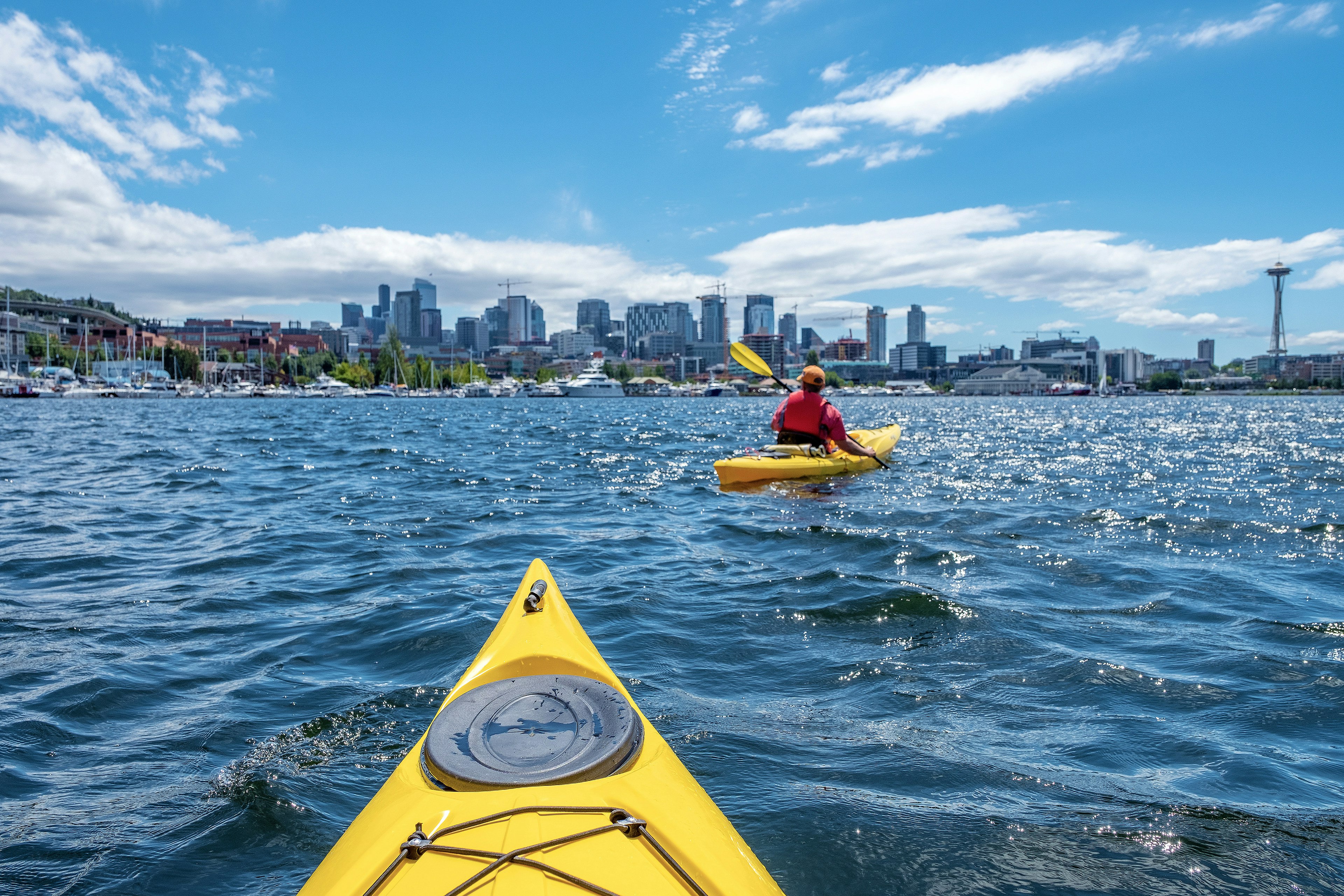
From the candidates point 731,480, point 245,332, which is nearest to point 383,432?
point 731,480

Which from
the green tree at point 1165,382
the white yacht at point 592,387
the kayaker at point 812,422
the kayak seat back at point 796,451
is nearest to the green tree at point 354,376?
the white yacht at point 592,387

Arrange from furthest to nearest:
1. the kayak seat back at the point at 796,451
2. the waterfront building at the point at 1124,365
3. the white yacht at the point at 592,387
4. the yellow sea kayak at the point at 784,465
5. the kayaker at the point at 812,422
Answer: the waterfront building at the point at 1124,365 → the white yacht at the point at 592,387 → the kayaker at the point at 812,422 → the kayak seat back at the point at 796,451 → the yellow sea kayak at the point at 784,465

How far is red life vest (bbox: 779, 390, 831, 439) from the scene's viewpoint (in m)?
12.0

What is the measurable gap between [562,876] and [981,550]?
6.60m

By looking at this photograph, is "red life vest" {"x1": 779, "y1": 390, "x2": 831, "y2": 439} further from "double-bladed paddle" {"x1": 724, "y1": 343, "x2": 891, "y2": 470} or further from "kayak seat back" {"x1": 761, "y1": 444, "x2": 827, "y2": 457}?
"double-bladed paddle" {"x1": 724, "y1": 343, "x2": 891, "y2": 470}

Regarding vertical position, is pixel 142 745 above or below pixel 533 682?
below

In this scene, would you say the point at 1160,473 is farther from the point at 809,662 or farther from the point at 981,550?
the point at 809,662

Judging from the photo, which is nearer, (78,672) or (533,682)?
(533,682)

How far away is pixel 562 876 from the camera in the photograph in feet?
5.74

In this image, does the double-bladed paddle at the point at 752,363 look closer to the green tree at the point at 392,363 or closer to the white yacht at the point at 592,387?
the green tree at the point at 392,363

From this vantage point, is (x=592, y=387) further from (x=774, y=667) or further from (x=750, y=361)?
(x=774, y=667)

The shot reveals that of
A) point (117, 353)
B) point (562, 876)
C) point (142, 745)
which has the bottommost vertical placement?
point (142, 745)

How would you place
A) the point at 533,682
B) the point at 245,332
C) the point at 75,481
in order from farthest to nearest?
the point at 245,332 < the point at 75,481 < the point at 533,682

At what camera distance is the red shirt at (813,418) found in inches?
474
